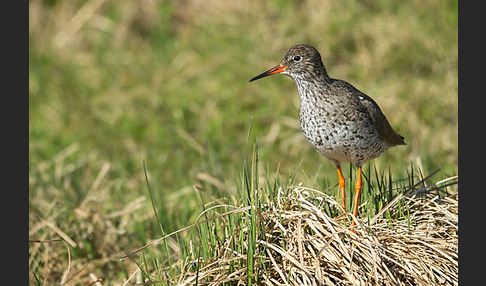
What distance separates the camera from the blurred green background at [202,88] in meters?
7.76

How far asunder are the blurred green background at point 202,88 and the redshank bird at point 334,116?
195cm

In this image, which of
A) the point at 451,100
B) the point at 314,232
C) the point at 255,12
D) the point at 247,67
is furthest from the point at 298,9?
the point at 314,232

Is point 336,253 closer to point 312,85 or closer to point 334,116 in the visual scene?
point 334,116

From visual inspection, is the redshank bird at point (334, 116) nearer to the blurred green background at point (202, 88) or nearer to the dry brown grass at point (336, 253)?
the dry brown grass at point (336, 253)

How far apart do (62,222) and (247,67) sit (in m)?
4.36

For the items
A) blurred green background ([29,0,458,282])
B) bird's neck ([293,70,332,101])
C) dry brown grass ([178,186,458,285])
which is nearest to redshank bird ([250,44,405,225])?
bird's neck ([293,70,332,101])

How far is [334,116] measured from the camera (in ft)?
15.0

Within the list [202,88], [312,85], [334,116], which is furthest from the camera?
[202,88]

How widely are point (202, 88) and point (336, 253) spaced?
5632 mm

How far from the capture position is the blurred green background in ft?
25.5

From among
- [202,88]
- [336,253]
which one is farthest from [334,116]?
[202,88]

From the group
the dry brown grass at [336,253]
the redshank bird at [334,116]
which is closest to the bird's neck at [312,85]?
the redshank bird at [334,116]

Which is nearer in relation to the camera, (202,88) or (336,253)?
(336,253)

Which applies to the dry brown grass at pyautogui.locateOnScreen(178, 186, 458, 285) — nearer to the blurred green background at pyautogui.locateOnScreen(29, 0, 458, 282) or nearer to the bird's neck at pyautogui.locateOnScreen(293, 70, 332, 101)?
the bird's neck at pyautogui.locateOnScreen(293, 70, 332, 101)
